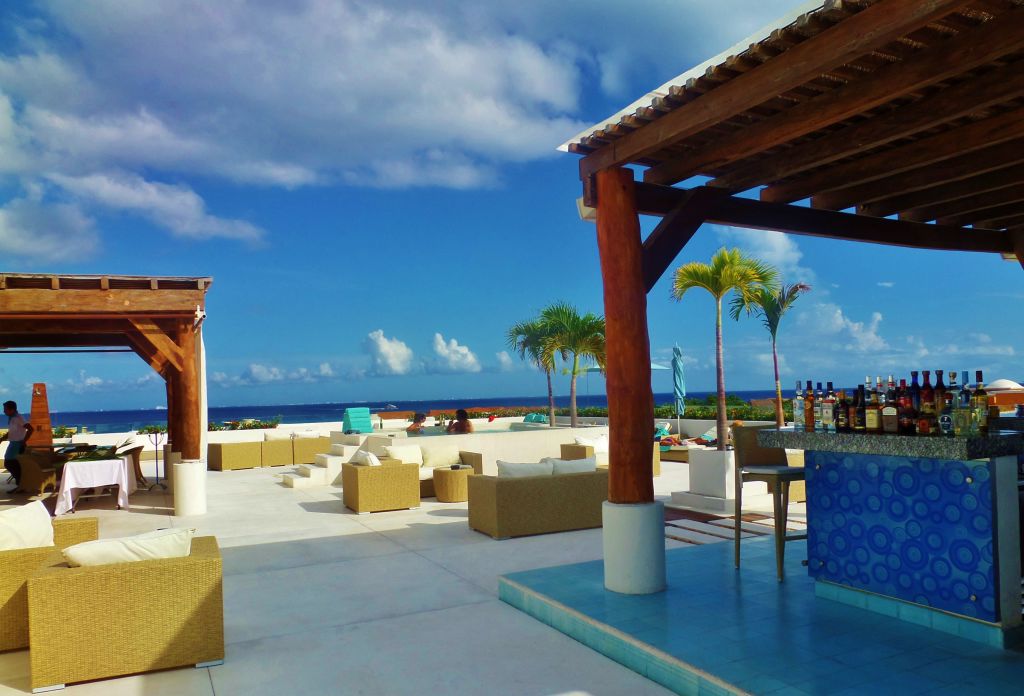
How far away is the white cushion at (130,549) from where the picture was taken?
3.80 meters

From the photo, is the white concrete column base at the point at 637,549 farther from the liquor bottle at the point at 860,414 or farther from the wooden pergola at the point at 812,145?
the liquor bottle at the point at 860,414

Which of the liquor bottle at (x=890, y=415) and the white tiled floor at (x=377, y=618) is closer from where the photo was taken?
the white tiled floor at (x=377, y=618)

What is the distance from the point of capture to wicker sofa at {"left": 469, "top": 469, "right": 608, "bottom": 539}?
7.05 m

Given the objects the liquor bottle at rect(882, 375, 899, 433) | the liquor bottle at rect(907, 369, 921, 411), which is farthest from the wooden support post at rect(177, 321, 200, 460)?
the liquor bottle at rect(907, 369, 921, 411)

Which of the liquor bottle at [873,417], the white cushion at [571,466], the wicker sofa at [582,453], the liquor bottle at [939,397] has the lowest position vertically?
the wicker sofa at [582,453]

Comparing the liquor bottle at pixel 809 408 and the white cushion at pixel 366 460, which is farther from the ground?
the liquor bottle at pixel 809 408

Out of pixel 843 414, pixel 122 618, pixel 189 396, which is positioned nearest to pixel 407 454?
pixel 189 396

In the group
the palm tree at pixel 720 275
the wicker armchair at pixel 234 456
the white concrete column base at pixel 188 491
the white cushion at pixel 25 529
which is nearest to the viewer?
the white cushion at pixel 25 529

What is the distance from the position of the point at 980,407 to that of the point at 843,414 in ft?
2.33

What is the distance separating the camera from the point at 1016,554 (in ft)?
11.7

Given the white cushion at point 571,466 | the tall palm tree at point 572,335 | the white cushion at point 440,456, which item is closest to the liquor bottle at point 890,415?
the white cushion at point 571,466

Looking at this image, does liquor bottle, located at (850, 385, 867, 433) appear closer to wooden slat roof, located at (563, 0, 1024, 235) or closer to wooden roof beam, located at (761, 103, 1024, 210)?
wooden slat roof, located at (563, 0, 1024, 235)

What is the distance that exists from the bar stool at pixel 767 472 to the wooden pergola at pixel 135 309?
727 cm

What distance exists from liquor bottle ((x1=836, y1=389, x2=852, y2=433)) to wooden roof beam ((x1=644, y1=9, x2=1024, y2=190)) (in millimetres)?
1481
